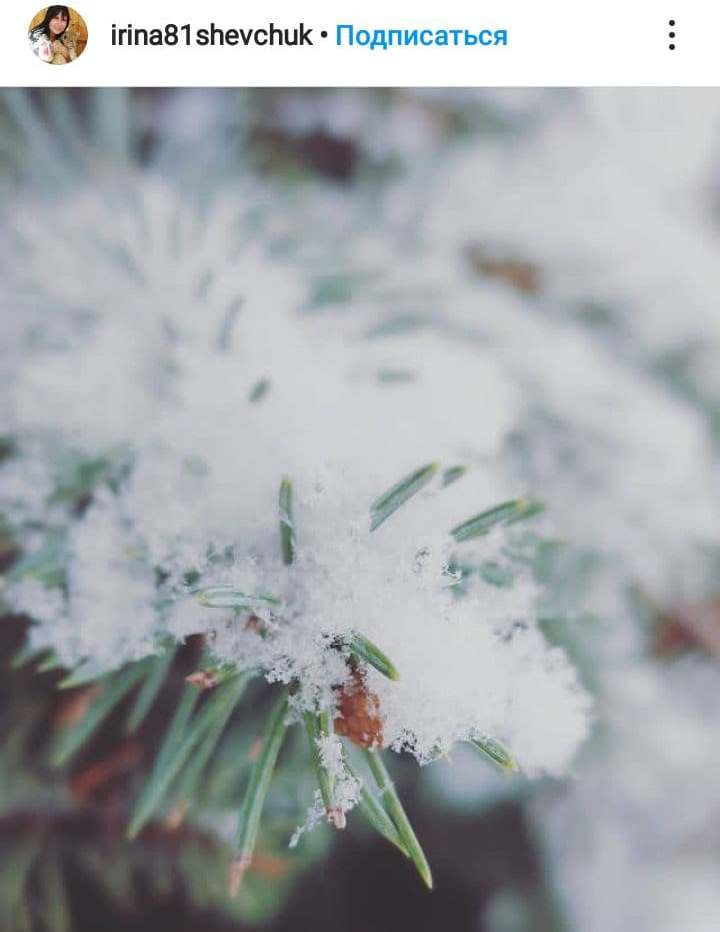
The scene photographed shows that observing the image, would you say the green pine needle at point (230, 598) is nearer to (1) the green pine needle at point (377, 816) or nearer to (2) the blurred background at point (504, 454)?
(1) the green pine needle at point (377, 816)
